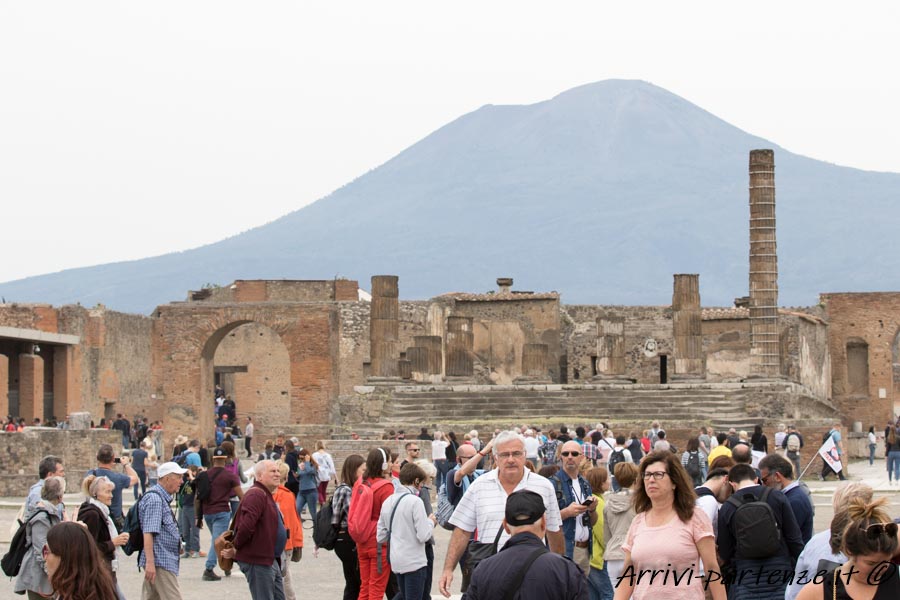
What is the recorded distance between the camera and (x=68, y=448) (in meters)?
26.6

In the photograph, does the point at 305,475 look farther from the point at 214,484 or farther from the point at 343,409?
the point at 343,409

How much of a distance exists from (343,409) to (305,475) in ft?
49.1

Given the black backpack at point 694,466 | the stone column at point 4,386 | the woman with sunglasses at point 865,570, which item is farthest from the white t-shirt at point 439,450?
the woman with sunglasses at point 865,570

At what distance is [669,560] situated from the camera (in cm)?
750

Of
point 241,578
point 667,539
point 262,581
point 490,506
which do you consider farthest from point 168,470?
point 667,539

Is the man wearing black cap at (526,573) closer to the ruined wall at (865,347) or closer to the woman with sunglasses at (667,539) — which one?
the woman with sunglasses at (667,539)

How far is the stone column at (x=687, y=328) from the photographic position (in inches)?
1494

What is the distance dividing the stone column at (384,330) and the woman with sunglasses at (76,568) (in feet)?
98.7

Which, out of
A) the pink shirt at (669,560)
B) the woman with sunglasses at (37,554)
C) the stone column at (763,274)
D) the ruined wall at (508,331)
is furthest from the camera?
the ruined wall at (508,331)

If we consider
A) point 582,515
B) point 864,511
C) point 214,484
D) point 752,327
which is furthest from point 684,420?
point 864,511

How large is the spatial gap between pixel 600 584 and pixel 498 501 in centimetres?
193

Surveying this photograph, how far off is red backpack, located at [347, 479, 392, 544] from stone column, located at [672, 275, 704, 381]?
27.4 m

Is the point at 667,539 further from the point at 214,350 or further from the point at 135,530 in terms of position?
the point at 214,350

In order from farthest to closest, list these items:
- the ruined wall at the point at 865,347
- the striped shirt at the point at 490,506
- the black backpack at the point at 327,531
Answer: the ruined wall at the point at 865,347 → the black backpack at the point at 327,531 → the striped shirt at the point at 490,506
